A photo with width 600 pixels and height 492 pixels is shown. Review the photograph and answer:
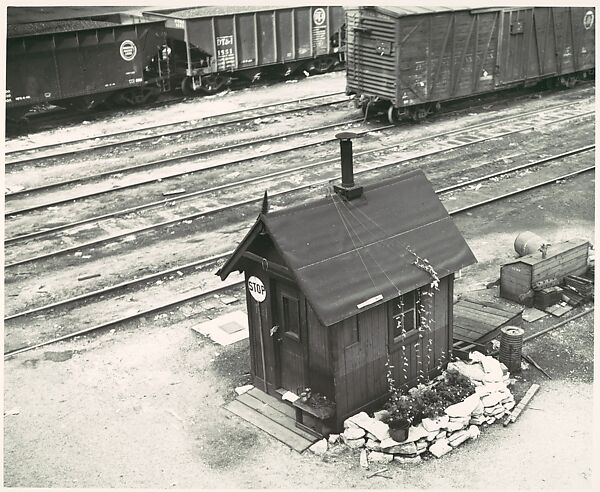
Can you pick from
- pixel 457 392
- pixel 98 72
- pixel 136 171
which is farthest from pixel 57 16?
pixel 457 392

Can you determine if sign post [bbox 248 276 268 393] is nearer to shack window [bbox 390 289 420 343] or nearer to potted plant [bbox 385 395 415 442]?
shack window [bbox 390 289 420 343]

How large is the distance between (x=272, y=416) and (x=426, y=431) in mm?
2313

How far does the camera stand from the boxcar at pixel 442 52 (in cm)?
2641

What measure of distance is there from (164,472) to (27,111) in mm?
20472

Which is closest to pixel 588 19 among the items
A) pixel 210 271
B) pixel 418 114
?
pixel 418 114

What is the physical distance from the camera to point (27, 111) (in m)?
28.5

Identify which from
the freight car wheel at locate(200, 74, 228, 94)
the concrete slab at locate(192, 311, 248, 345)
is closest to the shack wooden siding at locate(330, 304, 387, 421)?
the concrete slab at locate(192, 311, 248, 345)

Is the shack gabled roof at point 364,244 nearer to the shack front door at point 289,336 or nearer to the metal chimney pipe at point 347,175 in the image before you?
the metal chimney pipe at point 347,175

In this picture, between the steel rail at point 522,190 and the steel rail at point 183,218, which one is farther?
the steel rail at point 522,190

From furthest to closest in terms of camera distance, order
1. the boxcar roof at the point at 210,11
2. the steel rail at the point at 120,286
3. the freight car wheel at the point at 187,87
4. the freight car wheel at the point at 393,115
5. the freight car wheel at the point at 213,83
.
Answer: the freight car wheel at the point at 213,83
the freight car wheel at the point at 187,87
the boxcar roof at the point at 210,11
the freight car wheel at the point at 393,115
the steel rail at the point at 120,286

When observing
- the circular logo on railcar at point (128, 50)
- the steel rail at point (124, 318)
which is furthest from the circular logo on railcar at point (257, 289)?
the circular logo on railcar at point (128, 50)

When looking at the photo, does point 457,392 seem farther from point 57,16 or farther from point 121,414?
point 57,16

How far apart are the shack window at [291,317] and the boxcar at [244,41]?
68.7 feet

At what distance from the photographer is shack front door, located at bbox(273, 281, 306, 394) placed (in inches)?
451
